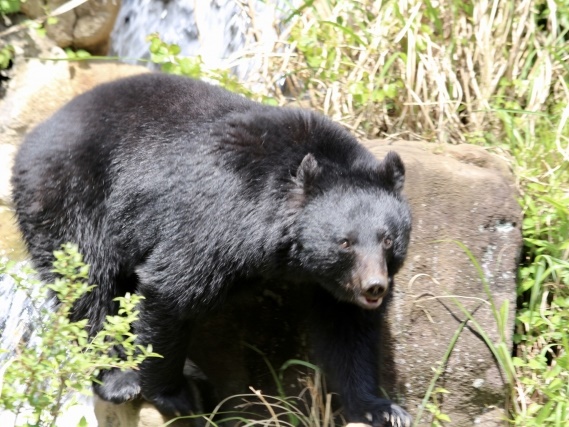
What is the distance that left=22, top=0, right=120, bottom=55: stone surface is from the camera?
25.7ft

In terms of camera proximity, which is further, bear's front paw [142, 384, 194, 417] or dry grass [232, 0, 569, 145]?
dry grass [232, 0, 569, 145]

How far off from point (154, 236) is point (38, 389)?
4.34 ft

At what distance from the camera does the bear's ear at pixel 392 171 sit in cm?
472

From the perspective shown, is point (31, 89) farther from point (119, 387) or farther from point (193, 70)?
point (119, 387)

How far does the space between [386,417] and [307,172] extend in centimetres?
133

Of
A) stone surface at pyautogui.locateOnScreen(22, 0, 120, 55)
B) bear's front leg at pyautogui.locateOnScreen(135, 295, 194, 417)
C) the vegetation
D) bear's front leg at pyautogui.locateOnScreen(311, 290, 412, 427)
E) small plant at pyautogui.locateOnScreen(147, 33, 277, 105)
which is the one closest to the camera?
bear's front leg at pyautogui.locateOnScreen(311, 290, 412, 427)

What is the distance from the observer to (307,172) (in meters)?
4.64

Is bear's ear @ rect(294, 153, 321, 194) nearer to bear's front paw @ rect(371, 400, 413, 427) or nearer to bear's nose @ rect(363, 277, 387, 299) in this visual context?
bear's nose @ rect(363, 277, 387, 299)

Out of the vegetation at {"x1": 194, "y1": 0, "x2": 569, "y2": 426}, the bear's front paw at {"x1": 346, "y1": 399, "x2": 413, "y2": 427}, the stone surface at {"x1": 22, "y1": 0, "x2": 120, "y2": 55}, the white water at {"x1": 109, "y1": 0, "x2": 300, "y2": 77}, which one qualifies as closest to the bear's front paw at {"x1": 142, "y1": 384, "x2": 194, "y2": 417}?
the bear's front paw at {"x1": 346, "y1": 399, "x2": 413, "y2": 427}

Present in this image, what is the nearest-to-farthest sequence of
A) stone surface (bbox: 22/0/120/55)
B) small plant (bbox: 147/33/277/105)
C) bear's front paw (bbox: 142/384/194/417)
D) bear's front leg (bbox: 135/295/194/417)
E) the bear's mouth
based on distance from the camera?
the bear's mouth → bear's front leg (bbox: 135/295/194/417) → bear's front paw (bbox: 142/384/194/417) → small plant (bbox: 147/33/277/105) → stone surface (bbox: 22/0/120/55)

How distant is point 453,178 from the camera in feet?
17.8

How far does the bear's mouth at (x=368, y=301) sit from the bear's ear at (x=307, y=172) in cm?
62

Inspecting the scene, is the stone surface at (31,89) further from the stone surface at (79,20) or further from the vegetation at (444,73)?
the vegetation at (444,73)

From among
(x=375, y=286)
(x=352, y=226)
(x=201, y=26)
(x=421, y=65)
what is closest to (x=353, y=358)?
(x=375, y=286)
